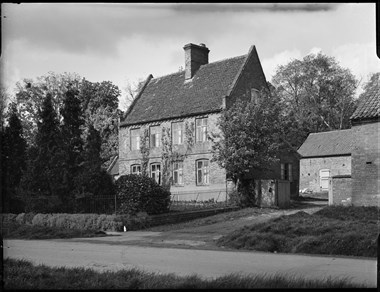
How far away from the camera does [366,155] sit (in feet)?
71.3

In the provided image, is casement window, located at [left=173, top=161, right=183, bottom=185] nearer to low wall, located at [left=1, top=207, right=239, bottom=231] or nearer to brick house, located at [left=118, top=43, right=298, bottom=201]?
brick house, located at [left=118, top=43, right=298, bottom=201]

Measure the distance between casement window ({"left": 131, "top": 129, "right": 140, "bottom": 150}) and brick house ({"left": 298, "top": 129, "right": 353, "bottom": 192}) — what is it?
21.0m

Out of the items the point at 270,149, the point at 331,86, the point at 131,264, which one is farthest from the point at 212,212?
the point at 331,86

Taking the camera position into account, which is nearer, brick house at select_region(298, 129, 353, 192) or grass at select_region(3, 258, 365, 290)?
grass at select_region(3, 258, 365, 290)

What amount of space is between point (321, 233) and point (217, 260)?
422cm

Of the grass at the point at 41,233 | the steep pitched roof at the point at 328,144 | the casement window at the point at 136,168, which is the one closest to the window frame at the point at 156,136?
the casement window at the point at 136,168

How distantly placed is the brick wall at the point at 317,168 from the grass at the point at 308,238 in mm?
32464

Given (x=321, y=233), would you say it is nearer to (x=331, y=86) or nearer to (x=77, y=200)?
(x=77, y=200)

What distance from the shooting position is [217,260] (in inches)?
415

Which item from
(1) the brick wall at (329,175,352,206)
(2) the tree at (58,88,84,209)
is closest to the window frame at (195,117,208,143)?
(2) the tree at (58,88,84,209)

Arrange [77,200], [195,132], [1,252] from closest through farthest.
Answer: [1,252]
[77,200]
[195,132]

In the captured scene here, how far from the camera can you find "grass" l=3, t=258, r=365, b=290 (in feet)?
18.9

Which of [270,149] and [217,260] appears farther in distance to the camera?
[270,149]

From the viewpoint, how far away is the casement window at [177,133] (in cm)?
3484
